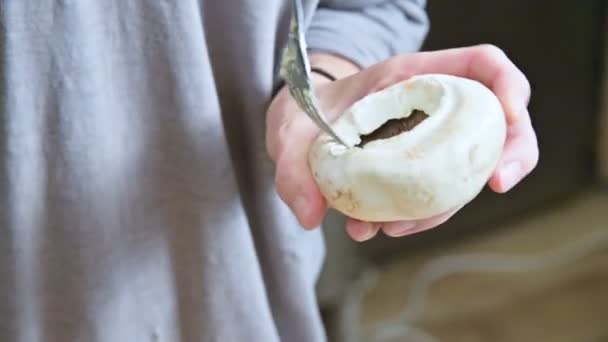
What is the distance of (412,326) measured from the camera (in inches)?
45.8

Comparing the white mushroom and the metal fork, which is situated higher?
the metal fork

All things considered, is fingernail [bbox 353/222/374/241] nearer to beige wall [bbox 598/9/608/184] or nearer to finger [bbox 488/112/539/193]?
finger [bbox 488/112/539/193]

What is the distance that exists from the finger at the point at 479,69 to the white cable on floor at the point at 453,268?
749 millimetres

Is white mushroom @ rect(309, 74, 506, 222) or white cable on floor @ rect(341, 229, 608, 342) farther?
white cable on floor @ rect(341, 229, 608, 342)

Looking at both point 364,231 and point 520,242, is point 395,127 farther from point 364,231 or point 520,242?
point 520,242

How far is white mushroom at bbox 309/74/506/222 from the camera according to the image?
1.37ft

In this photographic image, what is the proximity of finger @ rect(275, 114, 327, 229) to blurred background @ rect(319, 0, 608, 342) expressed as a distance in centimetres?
63

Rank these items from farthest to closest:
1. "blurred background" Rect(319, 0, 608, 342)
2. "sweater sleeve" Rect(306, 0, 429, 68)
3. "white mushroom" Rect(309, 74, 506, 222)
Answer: "blurred background" Rect(319, 0, 608, 342), "sweater sleeve" Rect(306, 0, 429, 68), "white mushroom" Rect(309, 74, 506, 222)

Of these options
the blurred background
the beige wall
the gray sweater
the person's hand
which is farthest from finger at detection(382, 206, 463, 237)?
the beige wall

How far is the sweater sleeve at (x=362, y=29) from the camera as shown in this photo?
551mm

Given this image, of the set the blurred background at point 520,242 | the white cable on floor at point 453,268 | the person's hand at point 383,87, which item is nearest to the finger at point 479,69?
the person's hand at point 383,87

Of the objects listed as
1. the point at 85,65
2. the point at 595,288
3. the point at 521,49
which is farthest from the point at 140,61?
the point at 595,288

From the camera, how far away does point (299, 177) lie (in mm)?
446

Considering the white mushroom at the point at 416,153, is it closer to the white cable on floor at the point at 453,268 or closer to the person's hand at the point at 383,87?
the person's hand at the point at 383,87
